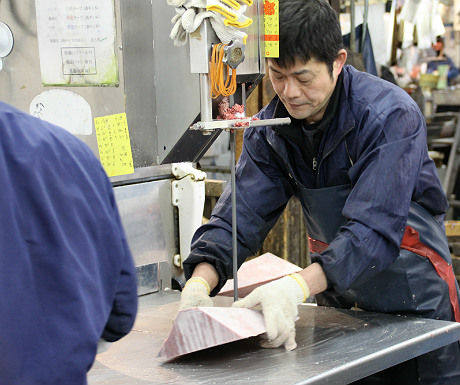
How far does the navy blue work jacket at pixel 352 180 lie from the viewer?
1.83 metres

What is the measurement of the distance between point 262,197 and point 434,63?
7076mm

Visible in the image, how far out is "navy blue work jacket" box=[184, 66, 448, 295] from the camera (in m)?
1.83

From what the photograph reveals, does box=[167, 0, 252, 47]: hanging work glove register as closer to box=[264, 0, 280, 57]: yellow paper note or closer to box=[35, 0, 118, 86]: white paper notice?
box=[264, 0, 280, 57]: yellow paper note

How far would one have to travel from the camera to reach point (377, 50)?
459cm

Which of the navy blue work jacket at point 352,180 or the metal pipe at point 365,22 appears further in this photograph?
the metal pipe at point 365,22

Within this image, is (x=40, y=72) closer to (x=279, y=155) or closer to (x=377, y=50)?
(x=279, y=155)

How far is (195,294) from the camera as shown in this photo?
195cm

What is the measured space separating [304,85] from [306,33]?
0.16 meters

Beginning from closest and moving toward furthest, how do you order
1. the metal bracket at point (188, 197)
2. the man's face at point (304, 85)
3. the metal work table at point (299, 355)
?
1. the metal work table at point (299, 355)
2. the man's face at point (304, 85)
3. the metal bracket at point (188, 197)

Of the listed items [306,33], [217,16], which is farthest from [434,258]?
[217,16]

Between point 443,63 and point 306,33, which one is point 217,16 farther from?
point 443,63

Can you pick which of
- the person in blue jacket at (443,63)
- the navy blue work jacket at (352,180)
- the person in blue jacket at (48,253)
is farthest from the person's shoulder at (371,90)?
the person in blue jacket at (443,63)

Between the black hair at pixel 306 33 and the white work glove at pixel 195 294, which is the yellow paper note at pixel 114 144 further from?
the black hair at pixel 306 33

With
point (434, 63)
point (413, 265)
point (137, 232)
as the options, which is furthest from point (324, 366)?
point (434, 63)
